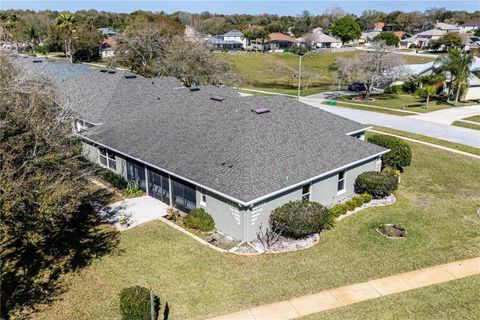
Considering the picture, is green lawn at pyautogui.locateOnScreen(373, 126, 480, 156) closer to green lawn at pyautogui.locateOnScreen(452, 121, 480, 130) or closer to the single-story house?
green lawn at pyautogui.locateOnScreen(452, 121, 480, 130)

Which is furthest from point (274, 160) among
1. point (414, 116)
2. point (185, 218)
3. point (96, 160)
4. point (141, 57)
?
point (141, 57)

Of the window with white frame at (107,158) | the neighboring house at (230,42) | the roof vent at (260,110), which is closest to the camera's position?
the roof vent at (260,110)

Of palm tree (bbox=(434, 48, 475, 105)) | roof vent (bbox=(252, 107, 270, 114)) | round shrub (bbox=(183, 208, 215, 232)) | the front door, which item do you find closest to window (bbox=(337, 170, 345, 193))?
roof vent (bbox=(252, 107, 270, 114))

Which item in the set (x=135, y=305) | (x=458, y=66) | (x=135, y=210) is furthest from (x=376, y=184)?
(x=458, y=66)

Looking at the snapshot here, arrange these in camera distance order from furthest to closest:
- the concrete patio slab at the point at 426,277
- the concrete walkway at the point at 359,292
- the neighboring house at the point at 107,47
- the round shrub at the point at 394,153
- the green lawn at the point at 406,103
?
1. the neighboring house at the point at 107,47
2. the green lawn at the point at 406,103
3. the round shrub at the point at 394,153
4. the concrete patio slab at the point at 426,277
5. the concrete walkway at the point at 359,292

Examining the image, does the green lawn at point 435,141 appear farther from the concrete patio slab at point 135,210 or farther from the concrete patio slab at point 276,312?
the concrete patio slab at point 276,312

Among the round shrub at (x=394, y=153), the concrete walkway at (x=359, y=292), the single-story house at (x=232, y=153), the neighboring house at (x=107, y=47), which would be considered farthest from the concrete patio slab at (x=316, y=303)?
the neighboring house at (x=107, y=47)

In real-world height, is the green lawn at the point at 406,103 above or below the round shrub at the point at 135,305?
above
